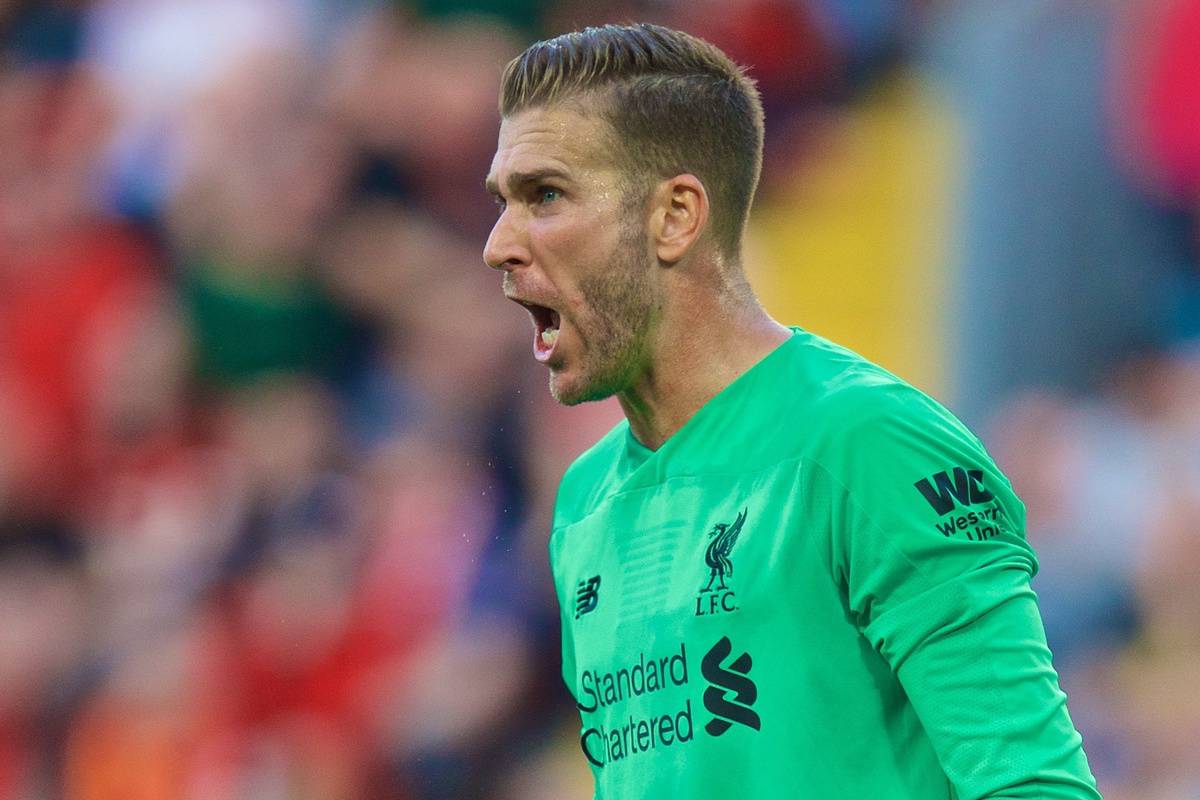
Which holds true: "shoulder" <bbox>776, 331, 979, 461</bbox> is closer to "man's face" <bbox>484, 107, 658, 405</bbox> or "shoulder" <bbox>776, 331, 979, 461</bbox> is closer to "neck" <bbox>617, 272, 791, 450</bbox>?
"neck" <bbox>617, 272, 791, 450</bbox>

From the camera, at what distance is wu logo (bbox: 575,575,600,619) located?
8.75 ft

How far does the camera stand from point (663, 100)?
2605 millimetres

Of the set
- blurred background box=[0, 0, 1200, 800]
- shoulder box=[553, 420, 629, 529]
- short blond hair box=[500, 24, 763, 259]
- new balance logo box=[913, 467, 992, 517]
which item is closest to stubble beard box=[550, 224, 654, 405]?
short blond hair box=[500, 24, 763, 259]

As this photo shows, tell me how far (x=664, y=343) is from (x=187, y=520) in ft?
11.9

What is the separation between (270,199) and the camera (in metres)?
6.13

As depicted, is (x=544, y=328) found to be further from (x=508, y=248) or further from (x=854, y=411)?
(x=854, y=411)

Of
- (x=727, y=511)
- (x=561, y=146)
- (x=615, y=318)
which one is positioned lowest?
(x=727, y=511)

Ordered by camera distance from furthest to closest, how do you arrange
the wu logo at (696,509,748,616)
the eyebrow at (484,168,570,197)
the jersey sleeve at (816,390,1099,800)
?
the eyebrow at (484,168,570,197), the wu logo at (696,509,748,616), the jersey sleeve at (816,390,1099,800)

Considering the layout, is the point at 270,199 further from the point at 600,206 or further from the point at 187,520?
the point at 600,206

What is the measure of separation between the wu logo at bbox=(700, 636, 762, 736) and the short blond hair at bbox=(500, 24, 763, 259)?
64cm

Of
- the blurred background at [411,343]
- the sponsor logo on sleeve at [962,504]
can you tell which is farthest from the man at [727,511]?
the blurred background at [411,343]

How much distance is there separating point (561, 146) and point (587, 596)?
0.67 metres

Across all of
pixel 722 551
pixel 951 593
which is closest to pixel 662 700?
pixel 722 551

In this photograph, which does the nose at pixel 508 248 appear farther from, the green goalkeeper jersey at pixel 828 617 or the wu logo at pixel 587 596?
the wu logo at pixel 587 596
